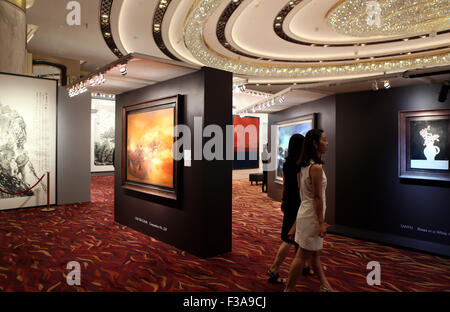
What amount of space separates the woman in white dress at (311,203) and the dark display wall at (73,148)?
266 inches

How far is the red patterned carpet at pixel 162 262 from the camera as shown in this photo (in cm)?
338

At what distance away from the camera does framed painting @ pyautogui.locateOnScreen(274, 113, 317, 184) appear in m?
6.95

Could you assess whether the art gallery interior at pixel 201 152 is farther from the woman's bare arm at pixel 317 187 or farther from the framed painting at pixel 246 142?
the framed painting at pixel 246 142

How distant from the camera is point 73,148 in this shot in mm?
8008

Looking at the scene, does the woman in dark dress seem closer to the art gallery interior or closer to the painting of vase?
the art gallery interior

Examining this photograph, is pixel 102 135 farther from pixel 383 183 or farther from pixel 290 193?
pixel 290 193

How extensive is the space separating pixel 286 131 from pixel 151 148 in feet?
14.5

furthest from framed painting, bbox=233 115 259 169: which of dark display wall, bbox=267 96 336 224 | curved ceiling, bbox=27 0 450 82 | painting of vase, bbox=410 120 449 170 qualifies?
painting of vase, bbox=410 120 449 170

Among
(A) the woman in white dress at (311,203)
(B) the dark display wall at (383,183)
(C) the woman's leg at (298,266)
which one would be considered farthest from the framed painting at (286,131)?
(C) the woman's leg at (298,266)

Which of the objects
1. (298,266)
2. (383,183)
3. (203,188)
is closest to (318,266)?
(298,266)

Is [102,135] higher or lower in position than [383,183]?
higher

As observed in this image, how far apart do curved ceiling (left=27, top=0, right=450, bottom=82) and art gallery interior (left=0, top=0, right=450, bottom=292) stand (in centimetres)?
6

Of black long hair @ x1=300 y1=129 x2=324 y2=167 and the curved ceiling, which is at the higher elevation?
the curved ceiling
